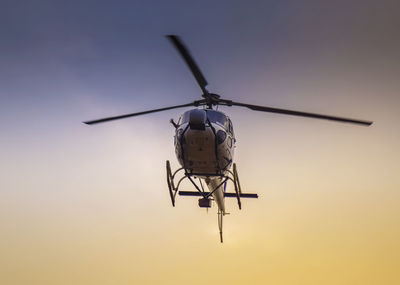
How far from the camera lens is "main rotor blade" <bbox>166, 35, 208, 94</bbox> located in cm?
608

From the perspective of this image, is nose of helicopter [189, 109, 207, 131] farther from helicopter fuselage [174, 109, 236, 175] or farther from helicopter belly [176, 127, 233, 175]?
helicopter belly [176, 127, 233, 175]

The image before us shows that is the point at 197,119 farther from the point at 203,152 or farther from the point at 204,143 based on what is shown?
the point at 203,152

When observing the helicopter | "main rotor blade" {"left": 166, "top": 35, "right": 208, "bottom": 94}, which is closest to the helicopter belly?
the helicopter

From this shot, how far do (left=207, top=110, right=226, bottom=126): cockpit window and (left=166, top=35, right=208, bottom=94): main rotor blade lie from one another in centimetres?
90

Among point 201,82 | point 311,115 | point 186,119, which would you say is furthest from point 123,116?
point 311,115

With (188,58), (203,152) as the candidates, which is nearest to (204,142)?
(203,152)

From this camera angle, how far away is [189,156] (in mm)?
7871

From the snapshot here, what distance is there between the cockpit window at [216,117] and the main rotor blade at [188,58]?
0.90 m

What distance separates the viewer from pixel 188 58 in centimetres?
661

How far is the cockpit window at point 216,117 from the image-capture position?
312 inches

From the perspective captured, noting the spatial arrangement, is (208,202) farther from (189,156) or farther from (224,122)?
(224,122)

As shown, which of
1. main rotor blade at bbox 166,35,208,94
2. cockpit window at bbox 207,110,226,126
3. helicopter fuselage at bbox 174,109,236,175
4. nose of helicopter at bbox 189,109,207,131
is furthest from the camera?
cockpit window at bbox 207,110,226,126

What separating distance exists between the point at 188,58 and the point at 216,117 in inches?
85.1

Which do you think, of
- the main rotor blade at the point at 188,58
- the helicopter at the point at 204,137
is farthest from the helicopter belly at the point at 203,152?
the main rotor blade at the point at 188,58
